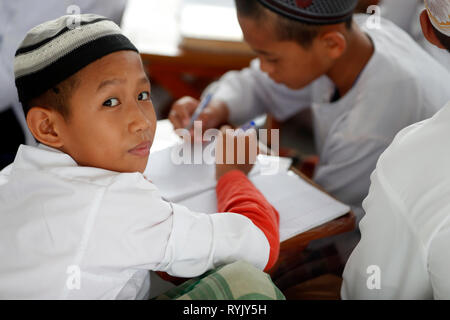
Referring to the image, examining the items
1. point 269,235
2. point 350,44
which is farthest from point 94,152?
point 350,44

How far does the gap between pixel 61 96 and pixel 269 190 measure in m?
0.44

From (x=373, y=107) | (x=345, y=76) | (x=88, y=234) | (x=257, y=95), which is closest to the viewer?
(x=88, y=234)

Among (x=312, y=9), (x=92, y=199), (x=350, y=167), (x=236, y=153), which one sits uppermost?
(x=312, y=9)

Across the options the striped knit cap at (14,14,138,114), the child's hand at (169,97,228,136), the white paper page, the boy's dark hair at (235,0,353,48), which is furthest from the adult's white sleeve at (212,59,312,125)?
the striped knit cap at (14,14,138,114)

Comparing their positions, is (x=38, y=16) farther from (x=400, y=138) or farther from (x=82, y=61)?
(x=400, y=138)

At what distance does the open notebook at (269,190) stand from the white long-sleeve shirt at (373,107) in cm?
18

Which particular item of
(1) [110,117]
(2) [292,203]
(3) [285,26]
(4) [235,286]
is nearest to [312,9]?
(3) [285,26]

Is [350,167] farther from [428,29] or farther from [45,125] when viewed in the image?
[45,125]

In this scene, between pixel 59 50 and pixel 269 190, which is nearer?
pixel 59 50

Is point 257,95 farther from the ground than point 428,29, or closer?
closer

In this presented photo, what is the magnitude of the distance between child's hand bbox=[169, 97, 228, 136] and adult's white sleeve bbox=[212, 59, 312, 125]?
6 cm

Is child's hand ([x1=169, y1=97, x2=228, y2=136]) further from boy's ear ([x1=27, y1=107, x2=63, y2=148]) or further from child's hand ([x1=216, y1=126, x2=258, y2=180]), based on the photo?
boy's ear ([x1=27, y1=107, x2=63, y2=148])

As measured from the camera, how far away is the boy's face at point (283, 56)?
1027mm

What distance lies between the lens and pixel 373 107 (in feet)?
3.30
